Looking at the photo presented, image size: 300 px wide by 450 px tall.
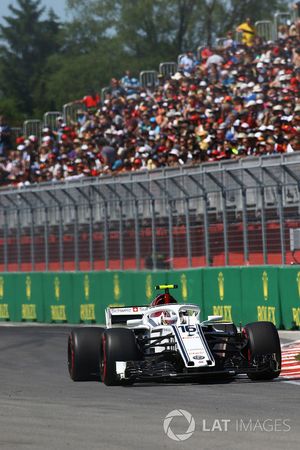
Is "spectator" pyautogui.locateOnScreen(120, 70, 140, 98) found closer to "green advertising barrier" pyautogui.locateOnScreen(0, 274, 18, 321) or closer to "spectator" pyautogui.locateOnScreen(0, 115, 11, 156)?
"spectator" pyautogui.locateOnScreen(0, 115, 11, 156)

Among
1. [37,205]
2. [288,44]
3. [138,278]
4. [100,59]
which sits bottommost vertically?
[138,278]

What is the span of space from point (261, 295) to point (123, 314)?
6.25m

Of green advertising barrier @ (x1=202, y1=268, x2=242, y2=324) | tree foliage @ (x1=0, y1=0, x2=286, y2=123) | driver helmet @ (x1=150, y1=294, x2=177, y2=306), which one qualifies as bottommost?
driver helmet @ (x1=150, y1=294, x2=177, y2=306)

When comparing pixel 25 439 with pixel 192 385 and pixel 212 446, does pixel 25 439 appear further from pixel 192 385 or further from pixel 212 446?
pixel 192 385

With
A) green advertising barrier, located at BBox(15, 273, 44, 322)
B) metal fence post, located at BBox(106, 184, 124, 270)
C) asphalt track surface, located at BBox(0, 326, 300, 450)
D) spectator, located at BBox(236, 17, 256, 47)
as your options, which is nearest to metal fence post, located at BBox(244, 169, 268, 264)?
metal fence post, located at BBox(106, 184, 124, 270)

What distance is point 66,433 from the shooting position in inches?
356

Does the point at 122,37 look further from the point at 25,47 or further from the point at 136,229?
the point at 136,229

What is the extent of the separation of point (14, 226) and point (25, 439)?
19465 millimetres

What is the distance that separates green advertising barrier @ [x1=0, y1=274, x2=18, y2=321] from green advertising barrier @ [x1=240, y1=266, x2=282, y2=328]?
28.3 ft

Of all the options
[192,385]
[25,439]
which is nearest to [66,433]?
[25,439]

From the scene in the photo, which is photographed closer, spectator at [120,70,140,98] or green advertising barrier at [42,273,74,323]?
green advertising barrier at [42,273,74,323]

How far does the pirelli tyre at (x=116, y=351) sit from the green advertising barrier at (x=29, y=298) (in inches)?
558

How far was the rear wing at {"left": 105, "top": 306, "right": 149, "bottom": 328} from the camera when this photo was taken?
14202mm

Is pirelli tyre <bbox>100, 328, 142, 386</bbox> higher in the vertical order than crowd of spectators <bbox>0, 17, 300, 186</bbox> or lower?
lower
